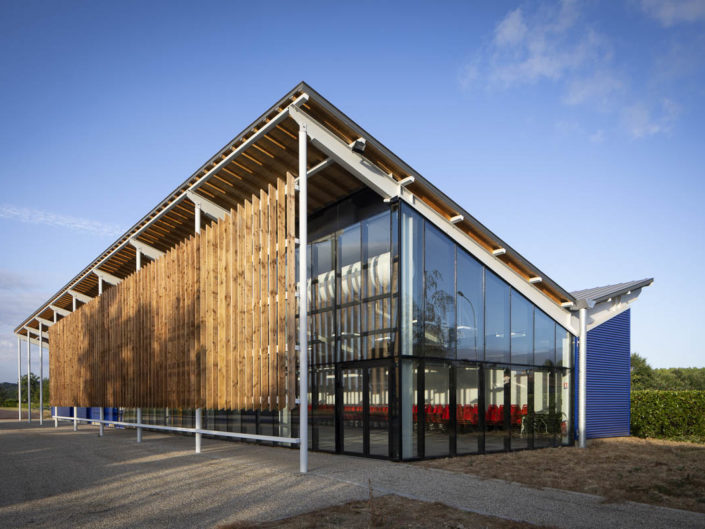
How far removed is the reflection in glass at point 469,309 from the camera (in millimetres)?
13578

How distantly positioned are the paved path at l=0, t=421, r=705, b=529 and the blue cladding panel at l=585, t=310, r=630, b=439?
359 inches

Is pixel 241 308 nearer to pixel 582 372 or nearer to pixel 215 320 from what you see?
pixel 215 320

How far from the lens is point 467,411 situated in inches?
521

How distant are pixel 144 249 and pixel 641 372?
53691mm

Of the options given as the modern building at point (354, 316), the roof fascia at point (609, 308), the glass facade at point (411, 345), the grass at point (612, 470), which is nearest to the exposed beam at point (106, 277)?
the modern building at point (354, 316)

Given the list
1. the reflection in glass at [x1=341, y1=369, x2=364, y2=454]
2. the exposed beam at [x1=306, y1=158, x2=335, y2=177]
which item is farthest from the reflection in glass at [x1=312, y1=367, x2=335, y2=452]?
the exposed beam at [x1=306, y1=158, x2=335, y2=177]

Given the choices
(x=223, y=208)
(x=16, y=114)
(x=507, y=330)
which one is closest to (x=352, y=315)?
(x=507, y=330)

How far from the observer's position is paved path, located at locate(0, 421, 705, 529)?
6.95 meters

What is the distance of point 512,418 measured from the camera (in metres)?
14.5

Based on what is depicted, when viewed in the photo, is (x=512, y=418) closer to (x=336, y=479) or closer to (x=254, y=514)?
(x=336, y=479)

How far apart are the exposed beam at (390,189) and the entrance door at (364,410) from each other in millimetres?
3899

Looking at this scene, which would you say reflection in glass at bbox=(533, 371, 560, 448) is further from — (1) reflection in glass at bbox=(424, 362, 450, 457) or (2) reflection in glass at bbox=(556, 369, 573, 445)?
(1) reflection in glass at bbox=(424, 362, 450, 457)

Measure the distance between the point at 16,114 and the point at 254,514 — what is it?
16323 millimetres

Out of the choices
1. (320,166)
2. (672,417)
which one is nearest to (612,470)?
(320,166)
